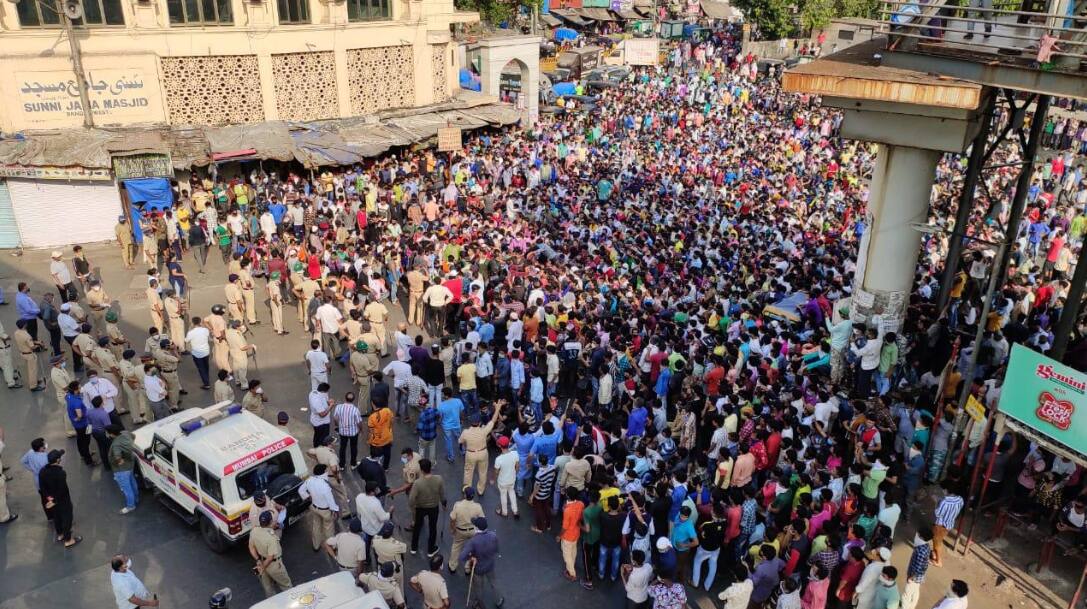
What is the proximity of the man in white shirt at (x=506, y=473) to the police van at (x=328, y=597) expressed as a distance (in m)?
2.56

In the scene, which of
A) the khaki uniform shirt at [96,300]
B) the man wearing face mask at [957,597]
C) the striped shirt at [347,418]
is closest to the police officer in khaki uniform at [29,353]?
the khaki uniform shirt at [96,300]

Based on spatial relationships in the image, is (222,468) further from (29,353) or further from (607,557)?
(29,353)

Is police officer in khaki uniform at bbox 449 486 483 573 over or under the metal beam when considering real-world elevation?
under

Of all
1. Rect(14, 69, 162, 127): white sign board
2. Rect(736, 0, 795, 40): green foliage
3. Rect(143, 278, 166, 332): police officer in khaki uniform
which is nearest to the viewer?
Rect(143, 278, 166, 332): police officer in khaki uniform

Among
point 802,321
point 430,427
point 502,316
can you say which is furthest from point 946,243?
point 430,427

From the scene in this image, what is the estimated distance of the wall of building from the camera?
20.8m

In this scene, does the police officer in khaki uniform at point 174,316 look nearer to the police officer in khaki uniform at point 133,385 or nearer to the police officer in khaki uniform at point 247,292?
the police officer in khaki uniform at point 247,292

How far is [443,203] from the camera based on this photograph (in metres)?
21.7

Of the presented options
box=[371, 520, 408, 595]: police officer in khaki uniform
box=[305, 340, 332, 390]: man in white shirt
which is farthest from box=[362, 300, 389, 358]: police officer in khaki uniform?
box=[371, 520, 408, 595]: police officer in khaki uniform

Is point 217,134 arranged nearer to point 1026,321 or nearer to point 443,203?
point 443,203

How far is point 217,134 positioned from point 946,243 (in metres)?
18.9

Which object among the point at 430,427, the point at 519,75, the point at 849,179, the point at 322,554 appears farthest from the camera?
the point at 519,75

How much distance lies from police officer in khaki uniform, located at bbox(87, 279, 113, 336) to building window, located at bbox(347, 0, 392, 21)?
12587mm

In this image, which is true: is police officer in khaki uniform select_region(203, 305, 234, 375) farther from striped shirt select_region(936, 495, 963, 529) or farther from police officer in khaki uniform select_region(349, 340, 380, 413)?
striped shirt select_region(936, 495, 963, 529)
